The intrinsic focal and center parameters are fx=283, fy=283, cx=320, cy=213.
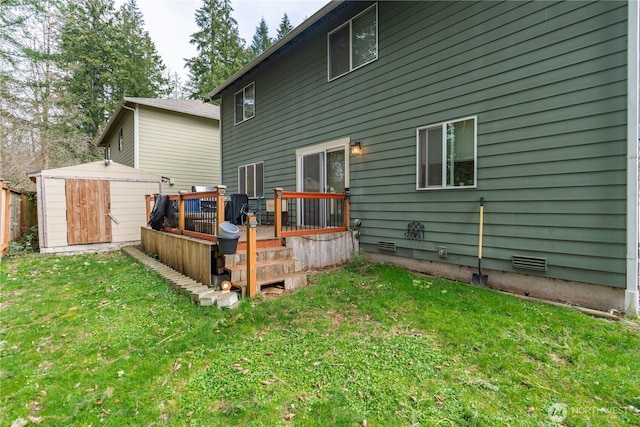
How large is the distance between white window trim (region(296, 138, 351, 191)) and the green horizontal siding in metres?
0.20

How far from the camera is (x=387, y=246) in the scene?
5652 millimetres

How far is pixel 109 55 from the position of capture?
1950cm

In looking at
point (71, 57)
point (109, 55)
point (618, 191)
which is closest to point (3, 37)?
point (71, 57)

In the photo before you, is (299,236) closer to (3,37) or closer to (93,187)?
(93,187)

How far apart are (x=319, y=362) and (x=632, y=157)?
4.06 meters

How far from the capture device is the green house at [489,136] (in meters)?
3.34

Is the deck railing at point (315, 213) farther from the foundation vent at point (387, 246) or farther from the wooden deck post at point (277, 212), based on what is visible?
the foundation vent at point (387, 246)

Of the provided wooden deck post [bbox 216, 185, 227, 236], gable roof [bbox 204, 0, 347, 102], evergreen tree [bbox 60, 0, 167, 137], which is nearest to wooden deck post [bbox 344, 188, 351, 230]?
wooden deck post [bbox 216, 185, 227, 236]

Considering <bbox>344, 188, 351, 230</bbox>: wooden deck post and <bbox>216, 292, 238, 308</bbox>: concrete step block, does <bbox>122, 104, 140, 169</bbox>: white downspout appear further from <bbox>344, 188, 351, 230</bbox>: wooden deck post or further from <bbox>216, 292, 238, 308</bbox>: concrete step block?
<bbox>216, 292, 238, 308</bbox>: concrete step block

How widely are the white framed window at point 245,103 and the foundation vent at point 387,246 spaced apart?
6269mm

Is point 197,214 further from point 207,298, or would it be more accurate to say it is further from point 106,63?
point 106,63

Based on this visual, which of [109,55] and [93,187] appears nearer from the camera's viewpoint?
[93,187]

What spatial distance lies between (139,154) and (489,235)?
12.5 meters

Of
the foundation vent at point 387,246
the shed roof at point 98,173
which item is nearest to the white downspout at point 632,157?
the foundation vent at point 387,246
